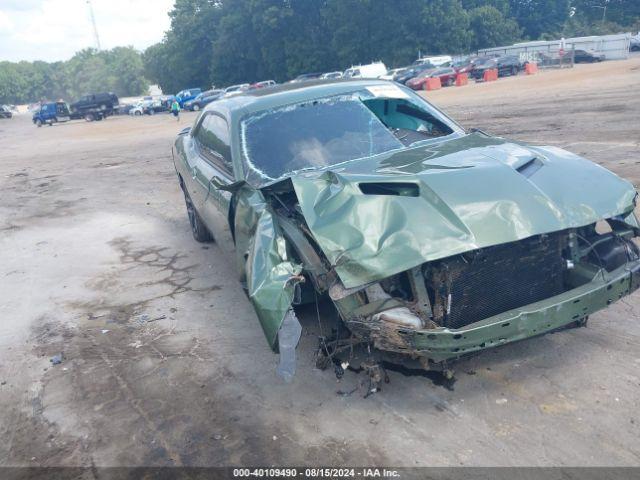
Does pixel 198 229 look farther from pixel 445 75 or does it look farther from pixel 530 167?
pixel 445 75

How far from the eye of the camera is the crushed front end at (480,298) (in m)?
3.06

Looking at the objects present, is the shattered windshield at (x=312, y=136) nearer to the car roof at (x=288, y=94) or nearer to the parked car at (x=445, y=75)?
the car roof at (x=288, y=94)

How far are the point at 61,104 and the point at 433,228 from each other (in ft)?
146

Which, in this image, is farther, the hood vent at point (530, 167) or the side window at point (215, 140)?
the side window at point (215, 140)

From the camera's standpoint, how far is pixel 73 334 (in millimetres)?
4914

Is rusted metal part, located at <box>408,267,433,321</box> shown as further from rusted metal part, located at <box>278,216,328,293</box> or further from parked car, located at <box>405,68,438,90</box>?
parked car, located at <box>405,68,438,90</box>

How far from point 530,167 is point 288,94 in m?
2.33

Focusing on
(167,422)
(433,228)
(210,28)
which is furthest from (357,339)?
(210,28)

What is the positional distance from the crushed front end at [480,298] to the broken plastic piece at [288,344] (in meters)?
0.28

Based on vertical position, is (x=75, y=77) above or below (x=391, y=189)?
above

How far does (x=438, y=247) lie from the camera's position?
3.07m

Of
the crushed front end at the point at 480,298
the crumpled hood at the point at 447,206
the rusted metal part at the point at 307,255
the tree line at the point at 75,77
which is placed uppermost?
the tree line at the point at 75,77

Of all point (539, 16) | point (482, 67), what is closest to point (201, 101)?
point (482, 67)

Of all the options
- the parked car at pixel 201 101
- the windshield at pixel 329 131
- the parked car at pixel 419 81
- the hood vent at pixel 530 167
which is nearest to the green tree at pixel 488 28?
the parked car at pixel 419 81
